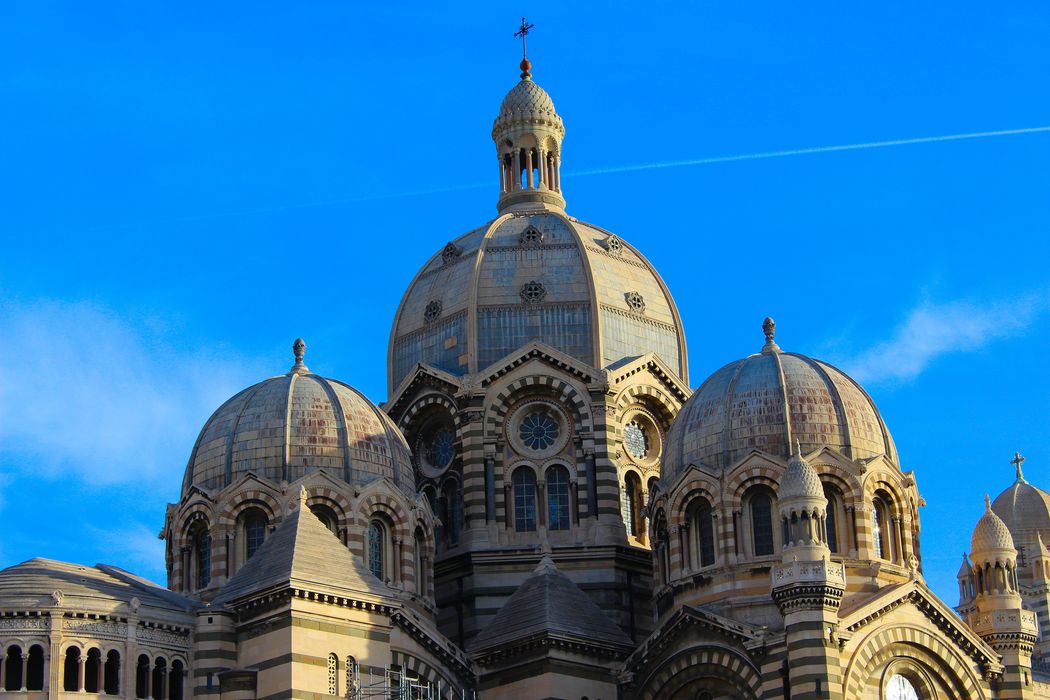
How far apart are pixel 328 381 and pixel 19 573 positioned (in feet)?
49.1

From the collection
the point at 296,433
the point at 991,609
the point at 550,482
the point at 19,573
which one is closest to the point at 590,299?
the point at 550,482

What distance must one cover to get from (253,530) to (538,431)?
11.3 meters

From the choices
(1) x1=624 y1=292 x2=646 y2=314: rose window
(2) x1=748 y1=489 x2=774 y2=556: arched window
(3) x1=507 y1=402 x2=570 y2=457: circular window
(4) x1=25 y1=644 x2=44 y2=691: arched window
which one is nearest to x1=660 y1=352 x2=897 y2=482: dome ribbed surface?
(2) x1=748 y1=489 x2=774 y2=556: arched window

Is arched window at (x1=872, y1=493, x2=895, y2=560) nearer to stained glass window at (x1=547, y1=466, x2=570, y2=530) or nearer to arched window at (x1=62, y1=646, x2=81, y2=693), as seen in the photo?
stained glass window at (x1=547, y1=466, x2=570, y2=530)

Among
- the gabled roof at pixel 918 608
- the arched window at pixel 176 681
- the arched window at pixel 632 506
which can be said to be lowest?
the arched window at pixel 176 681

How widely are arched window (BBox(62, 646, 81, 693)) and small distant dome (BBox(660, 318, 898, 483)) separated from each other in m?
20.2

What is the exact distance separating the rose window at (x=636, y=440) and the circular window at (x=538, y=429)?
→ 227cm

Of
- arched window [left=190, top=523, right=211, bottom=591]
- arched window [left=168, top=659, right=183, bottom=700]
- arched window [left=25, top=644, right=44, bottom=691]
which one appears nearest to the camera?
arched window [left=25, top=644, right=44, bottom=691]

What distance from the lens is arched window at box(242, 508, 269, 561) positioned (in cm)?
7081

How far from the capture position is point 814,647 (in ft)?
208

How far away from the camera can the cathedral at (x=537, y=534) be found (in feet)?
205

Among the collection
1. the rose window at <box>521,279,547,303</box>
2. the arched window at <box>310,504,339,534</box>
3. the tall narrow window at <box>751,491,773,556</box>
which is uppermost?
the rose window at <box>521,279,547,303</box>

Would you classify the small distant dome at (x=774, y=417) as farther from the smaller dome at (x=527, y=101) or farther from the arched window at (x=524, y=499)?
the smaller dome at (x=527, y=101)

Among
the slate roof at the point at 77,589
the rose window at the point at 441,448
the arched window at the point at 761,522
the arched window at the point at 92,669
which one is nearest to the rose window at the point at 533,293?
the rose window at the point at 441,448
